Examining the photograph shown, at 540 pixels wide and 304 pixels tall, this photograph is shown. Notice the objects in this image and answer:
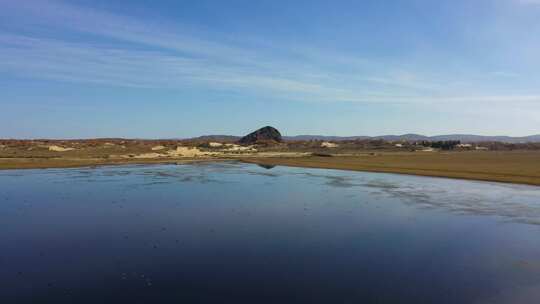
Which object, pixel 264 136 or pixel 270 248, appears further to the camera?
pixel 264 136

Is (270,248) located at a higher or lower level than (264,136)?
lower

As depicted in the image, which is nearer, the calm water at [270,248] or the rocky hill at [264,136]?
the calm water at [270,248]

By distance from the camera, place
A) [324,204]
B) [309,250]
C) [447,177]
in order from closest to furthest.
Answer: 1. [309,250]
2. [324,204]
3. [447,177]

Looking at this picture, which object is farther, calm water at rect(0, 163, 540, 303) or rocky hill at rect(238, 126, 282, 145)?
rocky hill at rect(238, 126, 282, 145)

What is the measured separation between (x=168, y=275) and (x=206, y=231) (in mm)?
4028

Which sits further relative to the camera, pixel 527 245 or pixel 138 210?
pixel 138 210

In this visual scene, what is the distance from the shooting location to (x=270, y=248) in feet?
34.6

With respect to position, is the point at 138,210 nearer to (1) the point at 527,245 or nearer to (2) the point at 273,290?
(2) the point at 273,290

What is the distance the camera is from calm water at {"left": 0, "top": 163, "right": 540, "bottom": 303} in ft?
25.1

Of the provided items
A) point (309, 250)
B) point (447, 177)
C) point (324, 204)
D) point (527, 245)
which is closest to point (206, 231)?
point (309, 250)

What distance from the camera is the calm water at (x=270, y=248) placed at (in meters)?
7.64

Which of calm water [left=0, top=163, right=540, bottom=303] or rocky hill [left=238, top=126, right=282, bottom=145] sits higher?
rocky hill [left=238, top=126, right=282, bottom=145]

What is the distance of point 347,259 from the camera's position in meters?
9.70

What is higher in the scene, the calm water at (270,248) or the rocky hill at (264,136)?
the rocky hill at (264,136)
